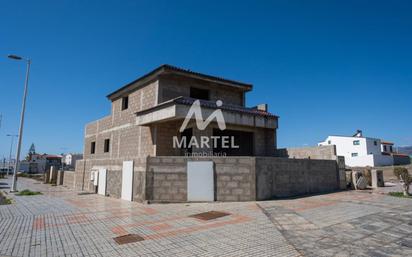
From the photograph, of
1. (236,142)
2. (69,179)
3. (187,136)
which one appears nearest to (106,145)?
(187,136)

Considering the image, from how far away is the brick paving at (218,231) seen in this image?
→ 5.15 metres

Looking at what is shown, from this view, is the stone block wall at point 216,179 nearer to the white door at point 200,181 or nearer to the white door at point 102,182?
the white door at point 200,181

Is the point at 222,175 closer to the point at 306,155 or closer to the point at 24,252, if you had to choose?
the point at 24,252

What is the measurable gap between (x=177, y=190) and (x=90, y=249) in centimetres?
607

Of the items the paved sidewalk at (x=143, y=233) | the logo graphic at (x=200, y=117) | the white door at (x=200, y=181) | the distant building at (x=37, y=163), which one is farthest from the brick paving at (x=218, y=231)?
the distant building at (x=37, y=163)

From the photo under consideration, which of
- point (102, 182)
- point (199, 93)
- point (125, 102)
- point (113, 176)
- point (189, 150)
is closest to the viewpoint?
point (189, 150)

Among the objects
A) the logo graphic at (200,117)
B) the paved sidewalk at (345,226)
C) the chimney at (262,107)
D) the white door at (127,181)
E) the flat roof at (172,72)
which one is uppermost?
the flat roof at (172,72)

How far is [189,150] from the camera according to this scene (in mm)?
14922

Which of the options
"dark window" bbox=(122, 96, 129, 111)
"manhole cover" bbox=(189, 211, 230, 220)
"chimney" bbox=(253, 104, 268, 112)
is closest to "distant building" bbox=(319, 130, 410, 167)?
"chimney" bbox=(253, 104, 268, 112)

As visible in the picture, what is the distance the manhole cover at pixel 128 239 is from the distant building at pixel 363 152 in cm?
4429

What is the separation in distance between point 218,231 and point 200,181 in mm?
4692

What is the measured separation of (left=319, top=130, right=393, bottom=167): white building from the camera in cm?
4019

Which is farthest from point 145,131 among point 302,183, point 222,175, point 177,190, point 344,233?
point 344,233

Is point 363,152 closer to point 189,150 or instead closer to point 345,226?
point 189,150
